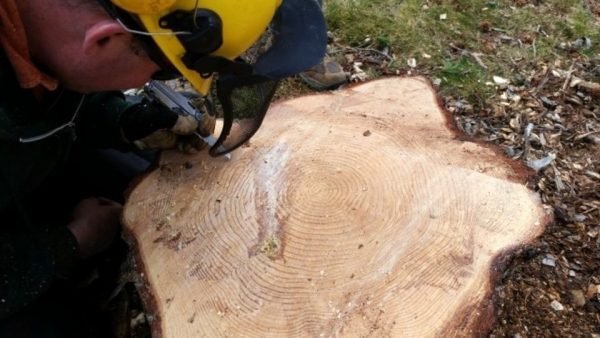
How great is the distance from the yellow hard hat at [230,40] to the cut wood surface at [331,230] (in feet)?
0.78

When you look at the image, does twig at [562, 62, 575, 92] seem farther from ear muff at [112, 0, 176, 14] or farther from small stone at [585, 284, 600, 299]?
ear muff at [112, 0, 176, 14]

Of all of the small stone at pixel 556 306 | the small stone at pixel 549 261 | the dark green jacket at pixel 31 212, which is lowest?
the small stone at pixel 556 306

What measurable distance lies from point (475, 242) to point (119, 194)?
132 cm

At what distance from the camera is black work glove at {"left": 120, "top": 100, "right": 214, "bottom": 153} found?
2.01 meters

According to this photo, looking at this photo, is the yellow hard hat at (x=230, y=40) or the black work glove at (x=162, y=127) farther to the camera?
the black work glove at (x=162, y=127)

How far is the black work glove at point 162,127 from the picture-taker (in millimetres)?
2006

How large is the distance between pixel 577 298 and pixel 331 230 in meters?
1.09

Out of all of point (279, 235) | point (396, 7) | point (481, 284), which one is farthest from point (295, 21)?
point (396, 7)

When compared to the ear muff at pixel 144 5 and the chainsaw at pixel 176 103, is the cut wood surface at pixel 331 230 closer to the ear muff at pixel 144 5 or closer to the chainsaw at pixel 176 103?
the chainsaw at pixel 176 103

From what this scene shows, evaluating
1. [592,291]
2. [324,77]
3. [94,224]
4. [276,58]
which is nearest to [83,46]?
[276,58]

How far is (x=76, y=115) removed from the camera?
1.88 meters

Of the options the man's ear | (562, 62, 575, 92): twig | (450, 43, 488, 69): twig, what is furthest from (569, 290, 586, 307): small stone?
the man's ear

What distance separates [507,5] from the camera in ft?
11.9

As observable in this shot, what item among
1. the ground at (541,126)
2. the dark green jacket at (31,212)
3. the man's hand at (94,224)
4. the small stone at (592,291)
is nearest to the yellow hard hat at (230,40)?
the dark green jacket at (31,212)
